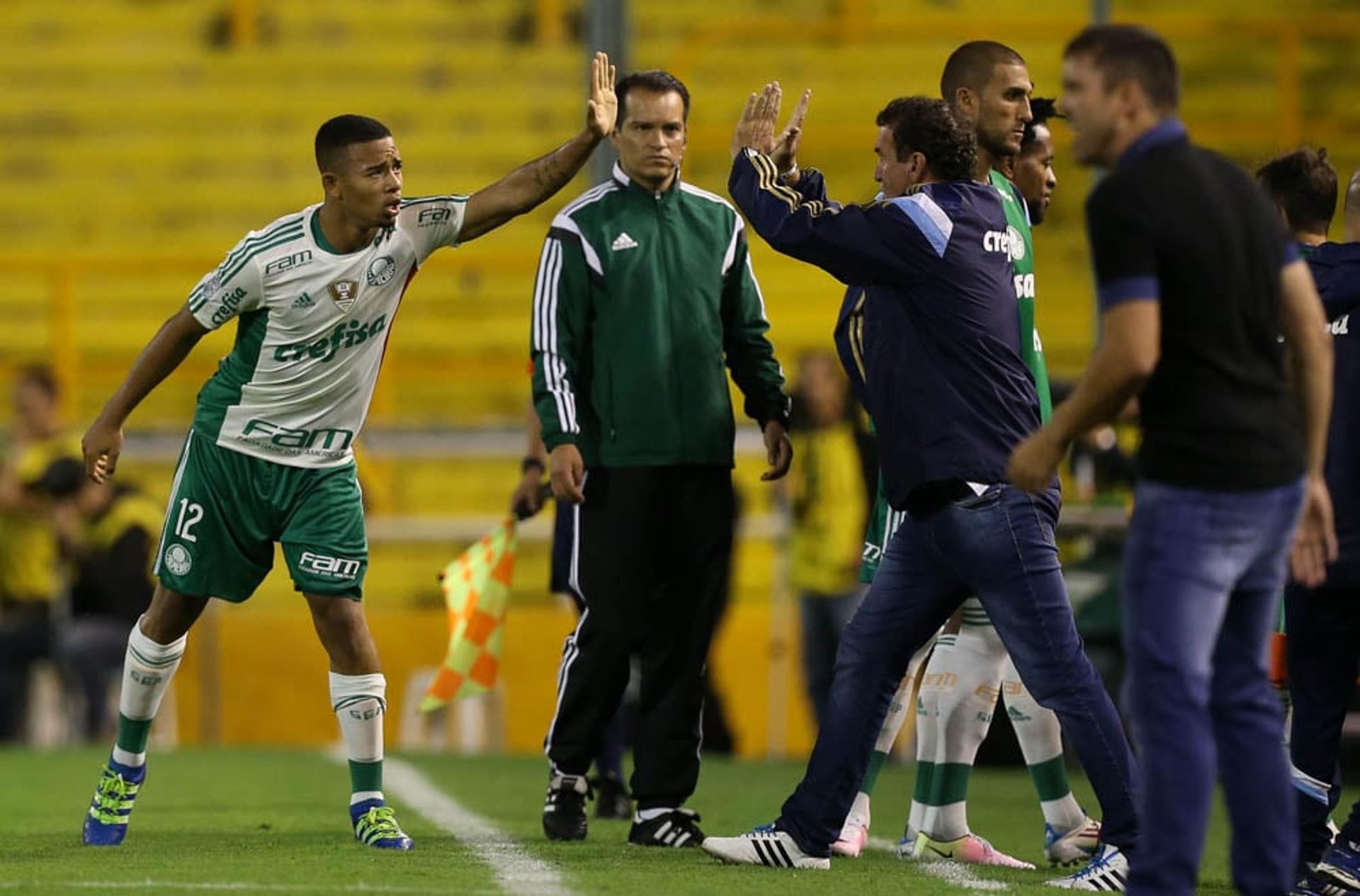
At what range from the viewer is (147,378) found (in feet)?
20.7

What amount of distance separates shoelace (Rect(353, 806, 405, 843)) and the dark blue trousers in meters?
2.47

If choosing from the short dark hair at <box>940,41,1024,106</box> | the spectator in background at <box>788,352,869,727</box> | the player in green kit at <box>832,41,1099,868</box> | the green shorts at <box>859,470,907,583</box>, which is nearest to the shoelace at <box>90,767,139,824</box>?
the player in green kit at <box>832,41,1099,868</box>

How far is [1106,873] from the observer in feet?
18.7

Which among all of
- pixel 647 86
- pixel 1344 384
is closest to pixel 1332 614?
pixel 1344 384

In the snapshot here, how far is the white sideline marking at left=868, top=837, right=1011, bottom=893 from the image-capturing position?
575 cm

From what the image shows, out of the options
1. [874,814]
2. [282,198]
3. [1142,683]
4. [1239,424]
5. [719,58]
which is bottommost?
[874,814]

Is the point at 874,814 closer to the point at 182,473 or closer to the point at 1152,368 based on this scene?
the point at 182,473

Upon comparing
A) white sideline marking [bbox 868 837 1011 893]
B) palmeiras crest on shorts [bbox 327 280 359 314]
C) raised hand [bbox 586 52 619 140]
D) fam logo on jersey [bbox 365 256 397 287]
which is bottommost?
white sideline marking [bbox 868 837 1011 893]

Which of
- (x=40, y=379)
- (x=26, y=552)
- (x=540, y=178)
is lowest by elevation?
(x=26, y=552)

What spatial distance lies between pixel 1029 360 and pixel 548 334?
151cm

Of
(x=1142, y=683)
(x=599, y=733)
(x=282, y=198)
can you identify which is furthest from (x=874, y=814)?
(x=282, y=198)

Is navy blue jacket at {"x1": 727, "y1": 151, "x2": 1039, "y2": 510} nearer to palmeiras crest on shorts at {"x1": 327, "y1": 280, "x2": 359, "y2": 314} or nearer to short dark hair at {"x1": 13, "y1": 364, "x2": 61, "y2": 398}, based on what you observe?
palmeiras crest on shorts at {"x1": 327, "y1": 280, "x2": 359, "y2": 314}

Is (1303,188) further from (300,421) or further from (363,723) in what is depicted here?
(363,723)

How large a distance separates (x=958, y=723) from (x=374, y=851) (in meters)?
1.71
